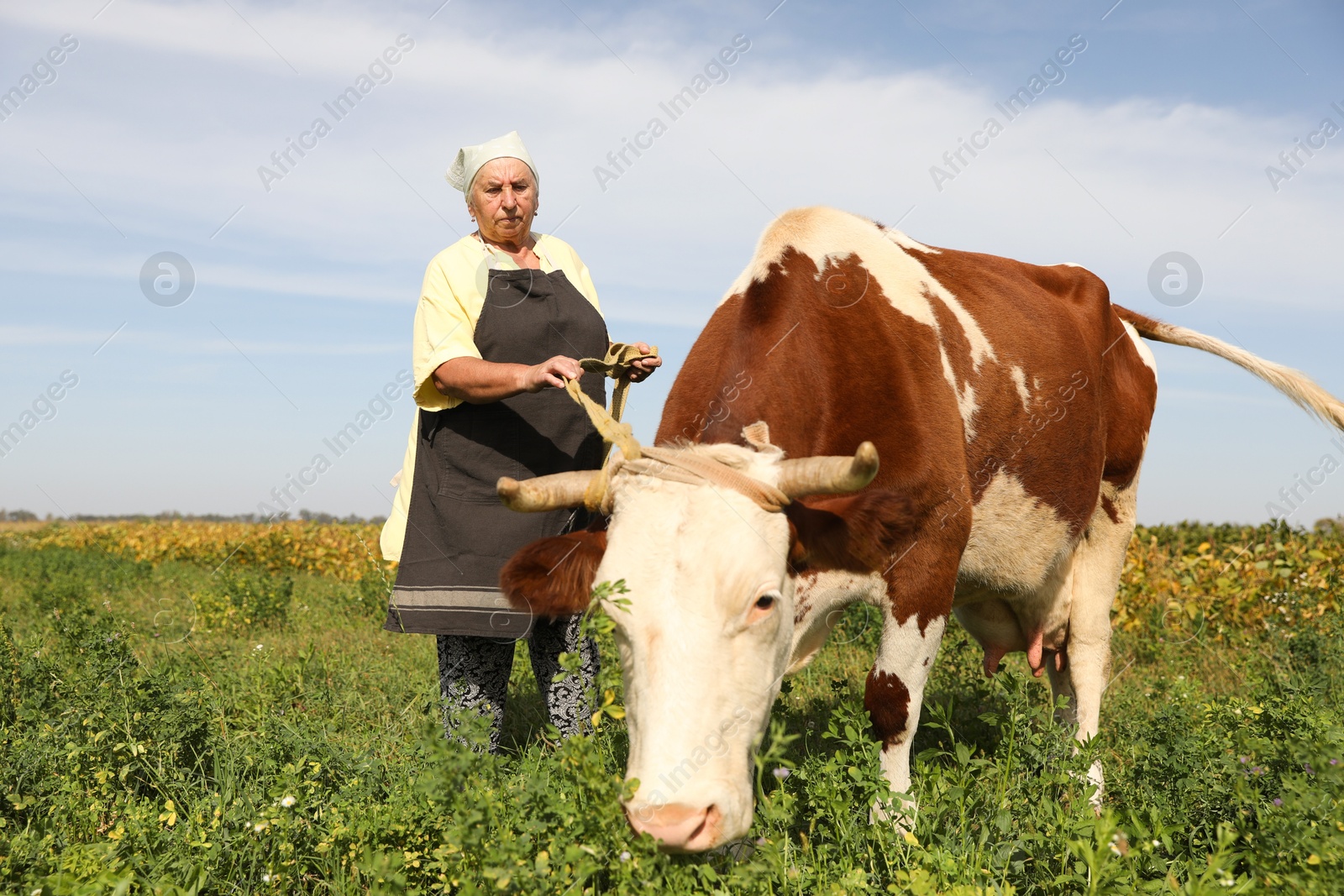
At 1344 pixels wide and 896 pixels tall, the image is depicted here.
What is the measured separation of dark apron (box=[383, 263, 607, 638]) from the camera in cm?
396

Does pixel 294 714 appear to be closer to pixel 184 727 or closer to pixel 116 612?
pixel 184 727

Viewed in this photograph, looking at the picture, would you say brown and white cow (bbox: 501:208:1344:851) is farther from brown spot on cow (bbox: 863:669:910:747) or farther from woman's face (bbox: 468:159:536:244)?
woman's face (bbox: 468:159:536:244)

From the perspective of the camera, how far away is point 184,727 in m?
3.98

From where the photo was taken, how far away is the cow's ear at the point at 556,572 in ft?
10.7

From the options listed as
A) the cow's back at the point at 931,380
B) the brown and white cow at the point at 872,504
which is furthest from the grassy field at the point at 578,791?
the cow's back at the point at 931,380

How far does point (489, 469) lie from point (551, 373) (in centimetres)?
70

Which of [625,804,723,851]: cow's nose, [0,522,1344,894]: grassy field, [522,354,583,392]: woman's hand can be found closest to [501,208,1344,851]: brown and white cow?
[625,804,723,851]: cow's nose

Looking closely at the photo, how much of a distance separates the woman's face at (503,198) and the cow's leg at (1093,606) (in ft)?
12.7

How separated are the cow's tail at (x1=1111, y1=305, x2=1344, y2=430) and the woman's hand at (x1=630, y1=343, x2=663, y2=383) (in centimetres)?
398

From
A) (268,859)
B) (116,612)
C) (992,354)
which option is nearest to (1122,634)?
(992,354)

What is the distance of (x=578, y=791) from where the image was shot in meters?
2.83

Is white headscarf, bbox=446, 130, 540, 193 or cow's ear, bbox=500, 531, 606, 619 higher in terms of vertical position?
white headscarf, bbox=446, 130, 540, 193

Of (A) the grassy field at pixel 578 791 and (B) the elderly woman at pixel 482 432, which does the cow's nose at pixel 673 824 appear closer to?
(A) the grassy field at pixel 578 791

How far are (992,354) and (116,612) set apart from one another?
28.1 feet
